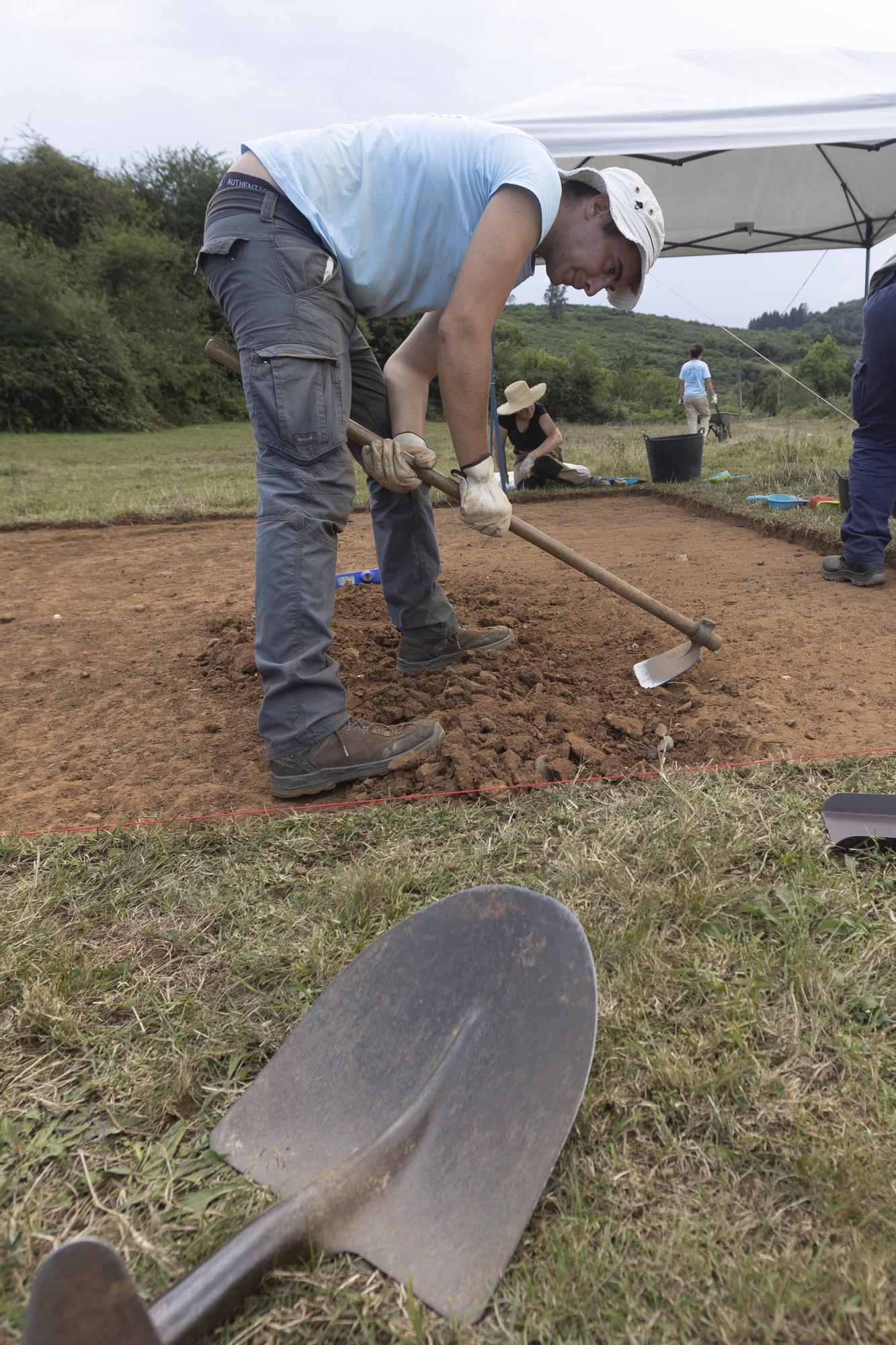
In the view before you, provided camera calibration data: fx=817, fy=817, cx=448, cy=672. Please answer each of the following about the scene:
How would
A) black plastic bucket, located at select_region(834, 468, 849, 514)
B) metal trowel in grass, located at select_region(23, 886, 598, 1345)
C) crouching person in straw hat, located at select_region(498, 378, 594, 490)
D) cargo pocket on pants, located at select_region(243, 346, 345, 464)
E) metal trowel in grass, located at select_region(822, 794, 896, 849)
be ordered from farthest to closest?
1. crouching person in straw hat, located at select_region(498, 378, 594, 490)
2. black plastic bucket, located at select_region(834, 468, 849, 514)
3. cargo pocket on pants, located at select_region(243, 346, 345, 464)
4. metal trowel in grass, located at select_region(822, 794, 896, 849)
5. metal trowel in grass, located at select_region(23, 886, 598, 1345)

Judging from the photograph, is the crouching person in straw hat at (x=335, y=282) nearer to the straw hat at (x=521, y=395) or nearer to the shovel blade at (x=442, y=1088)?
the shovel blade at (x=442, y=1088)

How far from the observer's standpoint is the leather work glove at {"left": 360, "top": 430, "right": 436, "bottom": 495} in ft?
7.57

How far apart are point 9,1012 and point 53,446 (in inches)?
593

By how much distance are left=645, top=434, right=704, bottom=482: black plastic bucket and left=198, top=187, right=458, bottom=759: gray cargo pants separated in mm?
5867

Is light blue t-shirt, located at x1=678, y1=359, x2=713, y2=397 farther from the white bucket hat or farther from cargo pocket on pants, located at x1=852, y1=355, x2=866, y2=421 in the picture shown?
the white bucket hat

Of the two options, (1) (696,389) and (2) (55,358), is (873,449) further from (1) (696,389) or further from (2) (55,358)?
(2) (55,358)

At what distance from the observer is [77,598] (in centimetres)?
393

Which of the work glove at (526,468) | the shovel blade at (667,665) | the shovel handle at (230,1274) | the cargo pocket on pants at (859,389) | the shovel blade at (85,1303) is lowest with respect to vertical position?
the shovel handle at (230,1274)

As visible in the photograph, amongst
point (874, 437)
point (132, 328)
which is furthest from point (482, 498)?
point (132, 328)

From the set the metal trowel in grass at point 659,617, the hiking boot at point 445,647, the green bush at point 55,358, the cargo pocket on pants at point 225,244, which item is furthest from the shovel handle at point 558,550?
the green bush at point 55,358

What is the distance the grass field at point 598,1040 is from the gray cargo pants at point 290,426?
0.36 metres

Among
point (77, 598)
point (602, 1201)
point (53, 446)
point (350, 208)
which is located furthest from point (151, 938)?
point (53, 446)

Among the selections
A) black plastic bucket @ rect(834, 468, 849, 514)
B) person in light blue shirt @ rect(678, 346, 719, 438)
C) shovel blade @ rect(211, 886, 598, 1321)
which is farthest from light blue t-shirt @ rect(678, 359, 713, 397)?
shovel blade @ rect(211, 886, 598, 1321)

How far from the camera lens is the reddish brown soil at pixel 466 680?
217 cm
